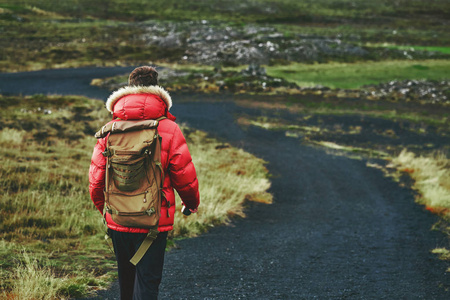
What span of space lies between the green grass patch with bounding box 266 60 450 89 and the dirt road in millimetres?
24562

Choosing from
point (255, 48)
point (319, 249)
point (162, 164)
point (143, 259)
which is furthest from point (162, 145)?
point (255, 48)

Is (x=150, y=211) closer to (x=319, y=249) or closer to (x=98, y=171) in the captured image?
(x=98, y=171)

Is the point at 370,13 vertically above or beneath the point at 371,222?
above

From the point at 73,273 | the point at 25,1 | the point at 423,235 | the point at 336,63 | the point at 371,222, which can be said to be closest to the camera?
the point at 73,273

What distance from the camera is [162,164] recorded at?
3555mm

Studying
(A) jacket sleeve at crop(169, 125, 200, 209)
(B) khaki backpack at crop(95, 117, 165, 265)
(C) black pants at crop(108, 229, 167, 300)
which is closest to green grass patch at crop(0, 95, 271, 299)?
(C) black pants at crop(108, 229, 167, 300)

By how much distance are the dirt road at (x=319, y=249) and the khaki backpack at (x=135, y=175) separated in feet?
7.19

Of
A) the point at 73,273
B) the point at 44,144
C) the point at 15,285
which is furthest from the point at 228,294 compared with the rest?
the point at 44,144

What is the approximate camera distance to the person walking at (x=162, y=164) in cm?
349

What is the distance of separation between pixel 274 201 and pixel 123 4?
90.9m

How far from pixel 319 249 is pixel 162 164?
18.9 ft

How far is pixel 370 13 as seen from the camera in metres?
102

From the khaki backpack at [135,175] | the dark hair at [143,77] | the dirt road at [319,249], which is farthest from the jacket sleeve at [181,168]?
the dirt road at [319,249]

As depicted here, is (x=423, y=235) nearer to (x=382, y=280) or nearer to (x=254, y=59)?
(x=382, y=280)
